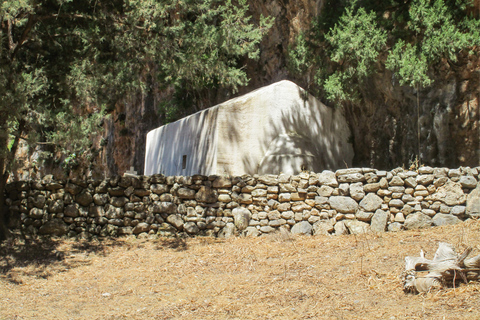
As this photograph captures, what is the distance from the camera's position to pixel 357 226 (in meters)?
9.02

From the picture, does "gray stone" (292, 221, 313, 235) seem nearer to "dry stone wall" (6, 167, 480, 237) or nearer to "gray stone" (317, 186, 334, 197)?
"dry stone wall" (6, 167, 480, 237)

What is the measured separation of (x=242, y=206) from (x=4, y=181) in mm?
5286

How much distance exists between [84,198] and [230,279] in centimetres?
451

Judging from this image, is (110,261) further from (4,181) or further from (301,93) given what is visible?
(301,93)

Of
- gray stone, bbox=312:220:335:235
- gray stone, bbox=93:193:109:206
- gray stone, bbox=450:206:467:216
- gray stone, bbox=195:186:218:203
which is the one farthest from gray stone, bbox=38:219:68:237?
gray stone, bbox=450:206:467:216

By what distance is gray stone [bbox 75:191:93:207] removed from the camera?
9742 millimetres

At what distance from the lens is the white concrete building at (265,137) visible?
11469 mm

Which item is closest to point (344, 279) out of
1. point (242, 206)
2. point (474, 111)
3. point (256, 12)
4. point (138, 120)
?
point (242, 206)

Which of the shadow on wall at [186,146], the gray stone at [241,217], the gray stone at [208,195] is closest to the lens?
the gray stone at [241,217]

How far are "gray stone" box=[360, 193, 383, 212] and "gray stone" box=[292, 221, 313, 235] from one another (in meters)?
1.21

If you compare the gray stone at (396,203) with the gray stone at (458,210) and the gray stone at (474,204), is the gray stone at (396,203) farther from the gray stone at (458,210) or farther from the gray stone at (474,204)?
the gray stone at (474,204)

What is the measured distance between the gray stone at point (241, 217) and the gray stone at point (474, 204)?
4.45 metres

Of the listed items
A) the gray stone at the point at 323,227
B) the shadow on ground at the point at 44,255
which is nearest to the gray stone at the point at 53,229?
the shadow on ground at the point at 44,255

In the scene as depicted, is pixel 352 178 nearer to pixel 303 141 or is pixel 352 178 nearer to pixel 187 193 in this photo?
pixel 303 141
